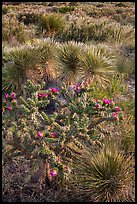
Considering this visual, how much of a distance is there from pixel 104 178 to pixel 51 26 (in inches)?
282

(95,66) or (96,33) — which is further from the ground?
(96,33)

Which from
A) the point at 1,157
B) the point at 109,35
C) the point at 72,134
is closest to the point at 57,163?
the point at 72,134

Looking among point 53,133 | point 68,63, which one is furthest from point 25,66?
point 53,133

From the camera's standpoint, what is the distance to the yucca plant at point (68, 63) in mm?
5875

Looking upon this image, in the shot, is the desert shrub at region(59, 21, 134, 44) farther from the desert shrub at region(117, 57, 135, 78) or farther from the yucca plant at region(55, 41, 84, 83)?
the yucca plant at region(55, 41, 84, 83)

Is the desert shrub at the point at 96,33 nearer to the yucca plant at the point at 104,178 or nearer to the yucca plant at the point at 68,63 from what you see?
the yucca plant at the point at 68,63

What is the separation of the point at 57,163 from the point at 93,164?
1.36 feet

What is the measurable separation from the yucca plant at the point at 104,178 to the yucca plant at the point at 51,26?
6.61 meters

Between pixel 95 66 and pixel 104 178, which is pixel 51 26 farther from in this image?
pixel 104 178

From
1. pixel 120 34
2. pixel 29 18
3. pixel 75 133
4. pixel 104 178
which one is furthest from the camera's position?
pixel 29 18

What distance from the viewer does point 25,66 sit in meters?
5.91

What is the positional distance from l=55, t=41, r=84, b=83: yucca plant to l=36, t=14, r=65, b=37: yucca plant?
353 cm

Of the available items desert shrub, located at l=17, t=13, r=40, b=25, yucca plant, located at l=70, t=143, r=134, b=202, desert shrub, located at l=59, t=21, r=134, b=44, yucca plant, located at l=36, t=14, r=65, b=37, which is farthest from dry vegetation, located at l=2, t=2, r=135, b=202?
desert shrub, located at l=17, t=13, r=40, b=25

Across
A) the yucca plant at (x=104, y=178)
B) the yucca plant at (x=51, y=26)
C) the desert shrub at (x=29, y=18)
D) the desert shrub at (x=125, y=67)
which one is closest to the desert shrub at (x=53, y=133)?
the yucca plant at (x=104, y=178)
